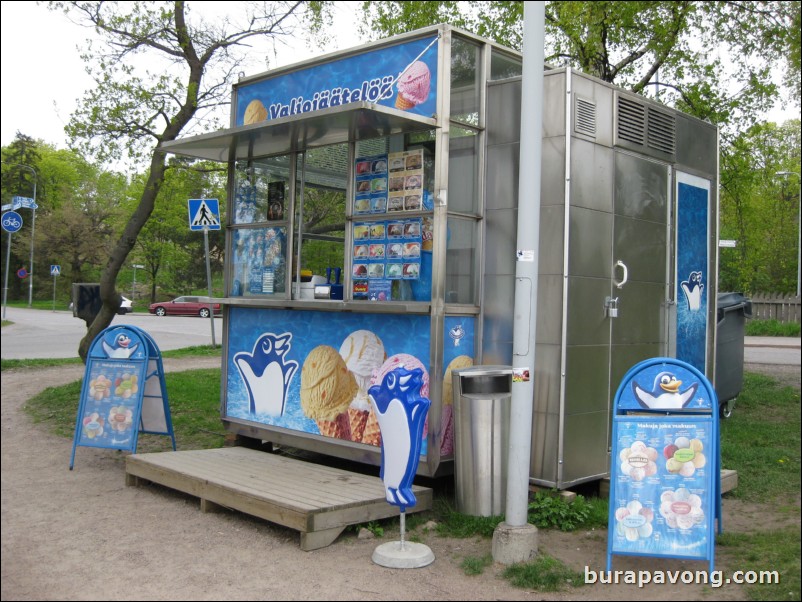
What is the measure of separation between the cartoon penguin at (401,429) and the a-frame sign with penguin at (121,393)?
3.58 m

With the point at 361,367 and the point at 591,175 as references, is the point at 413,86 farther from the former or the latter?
the point at 361,367

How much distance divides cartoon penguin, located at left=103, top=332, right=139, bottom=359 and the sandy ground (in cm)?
149

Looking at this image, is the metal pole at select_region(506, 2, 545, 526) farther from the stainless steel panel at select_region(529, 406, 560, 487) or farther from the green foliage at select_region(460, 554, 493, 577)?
the stainless steel panel at select_region(529, 406, 560, 487)

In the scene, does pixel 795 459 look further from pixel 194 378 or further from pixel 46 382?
pixel 46 382

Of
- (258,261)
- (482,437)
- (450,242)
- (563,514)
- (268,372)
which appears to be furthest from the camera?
(258,261)

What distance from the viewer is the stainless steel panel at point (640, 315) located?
22.2 feet

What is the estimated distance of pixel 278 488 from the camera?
6078 millimetres

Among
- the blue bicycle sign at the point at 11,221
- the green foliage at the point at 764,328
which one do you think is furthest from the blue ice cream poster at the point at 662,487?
the green foliage at the point at 764,328

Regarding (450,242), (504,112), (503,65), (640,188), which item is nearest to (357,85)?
(503,65)

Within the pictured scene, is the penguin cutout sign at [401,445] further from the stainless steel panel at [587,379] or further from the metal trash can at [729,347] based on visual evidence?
the metal trash can at [729,347]

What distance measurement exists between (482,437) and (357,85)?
347 centimetres

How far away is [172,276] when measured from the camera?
49812 mm

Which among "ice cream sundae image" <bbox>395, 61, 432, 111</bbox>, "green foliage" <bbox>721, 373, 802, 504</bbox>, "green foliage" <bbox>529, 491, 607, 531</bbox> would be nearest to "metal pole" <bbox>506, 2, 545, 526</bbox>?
"green foliage" <bbox>529, 491, 607, 531</bbox>

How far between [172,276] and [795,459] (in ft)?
152
